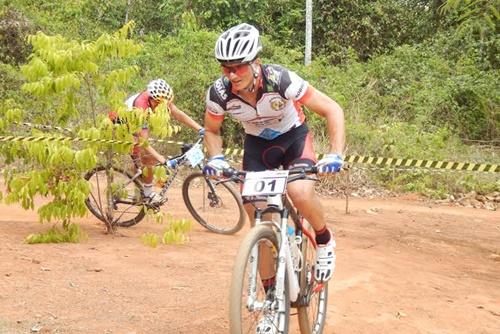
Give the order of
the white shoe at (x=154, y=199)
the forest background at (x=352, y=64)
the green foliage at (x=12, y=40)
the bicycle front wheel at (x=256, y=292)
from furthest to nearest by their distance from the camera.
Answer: the green foliage at (x=12, y=40) < the forest background at (x=352, y=64) < the white shoe at (x=154, y=199) < the bicycle front wheel at (x=256, y=292)

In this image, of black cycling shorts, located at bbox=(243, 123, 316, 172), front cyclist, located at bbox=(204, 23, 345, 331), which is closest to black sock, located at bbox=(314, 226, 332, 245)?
front cyclist, located at bbox=(204, 23, 345, 331)

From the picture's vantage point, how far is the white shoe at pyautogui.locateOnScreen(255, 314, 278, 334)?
11.3 feet

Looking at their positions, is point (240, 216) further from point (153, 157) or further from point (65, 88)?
point (65, 88)

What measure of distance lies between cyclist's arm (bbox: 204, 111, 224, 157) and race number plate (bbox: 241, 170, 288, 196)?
76 centimetres

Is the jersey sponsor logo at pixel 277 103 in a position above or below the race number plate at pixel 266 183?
above

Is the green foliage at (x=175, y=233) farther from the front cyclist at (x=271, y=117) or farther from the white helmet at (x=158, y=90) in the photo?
the front cyclist at (x=271, y=117)

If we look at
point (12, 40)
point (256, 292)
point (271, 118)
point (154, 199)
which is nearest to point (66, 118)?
point (154, 199)

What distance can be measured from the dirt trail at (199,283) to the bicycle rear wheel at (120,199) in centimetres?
17

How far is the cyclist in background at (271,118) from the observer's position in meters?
3.78

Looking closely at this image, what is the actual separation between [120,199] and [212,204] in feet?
3.67

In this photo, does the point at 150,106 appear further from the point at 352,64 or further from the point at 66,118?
the point at 352,64

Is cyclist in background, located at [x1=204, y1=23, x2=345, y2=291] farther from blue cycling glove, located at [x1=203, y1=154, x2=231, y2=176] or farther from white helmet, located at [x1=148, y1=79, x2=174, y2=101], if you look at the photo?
white helmet, located at [x1=148, y1=79, x2=174, y2=101]

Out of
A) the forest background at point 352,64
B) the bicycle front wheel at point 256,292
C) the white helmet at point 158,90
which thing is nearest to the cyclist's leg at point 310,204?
the bicycle front wheel at point 256,292

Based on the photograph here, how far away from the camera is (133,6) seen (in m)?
20.9
